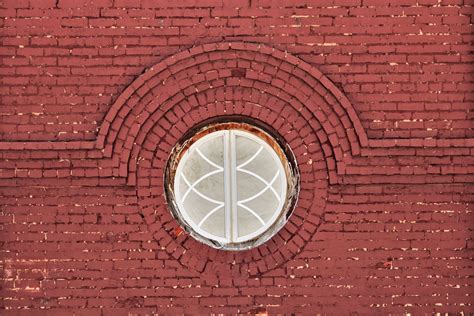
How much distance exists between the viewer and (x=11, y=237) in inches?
174

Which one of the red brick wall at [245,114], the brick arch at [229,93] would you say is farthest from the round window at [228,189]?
the brick arch at [229,93]

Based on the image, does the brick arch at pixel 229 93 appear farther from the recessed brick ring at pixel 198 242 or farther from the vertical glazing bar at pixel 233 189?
the vertical glazing bar at pixel 233 189

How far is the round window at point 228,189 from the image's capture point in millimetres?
4500

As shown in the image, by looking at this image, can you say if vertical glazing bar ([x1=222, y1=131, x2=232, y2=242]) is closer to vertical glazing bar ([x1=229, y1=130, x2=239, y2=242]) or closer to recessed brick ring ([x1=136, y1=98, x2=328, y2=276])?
vertical glazing bar ([x1=229, y1=130, x2=239, y2=242])

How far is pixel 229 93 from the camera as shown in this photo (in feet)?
14.5

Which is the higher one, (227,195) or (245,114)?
(245,114)

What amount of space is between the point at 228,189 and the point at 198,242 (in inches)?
19.1

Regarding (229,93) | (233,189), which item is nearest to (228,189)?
(233,189)

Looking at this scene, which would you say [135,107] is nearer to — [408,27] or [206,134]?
[206,134]

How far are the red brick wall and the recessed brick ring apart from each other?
1cm

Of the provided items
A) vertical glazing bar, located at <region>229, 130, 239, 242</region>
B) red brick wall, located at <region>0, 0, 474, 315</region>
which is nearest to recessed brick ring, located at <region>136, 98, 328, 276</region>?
red brick wall, located at <region>0, 0, 474, 315</region>

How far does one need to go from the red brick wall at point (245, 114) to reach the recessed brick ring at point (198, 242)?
11 millimetres

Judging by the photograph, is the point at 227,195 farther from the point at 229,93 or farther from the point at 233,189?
the point at 229,93

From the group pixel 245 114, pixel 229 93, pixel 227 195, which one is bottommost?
pixel 227 195
